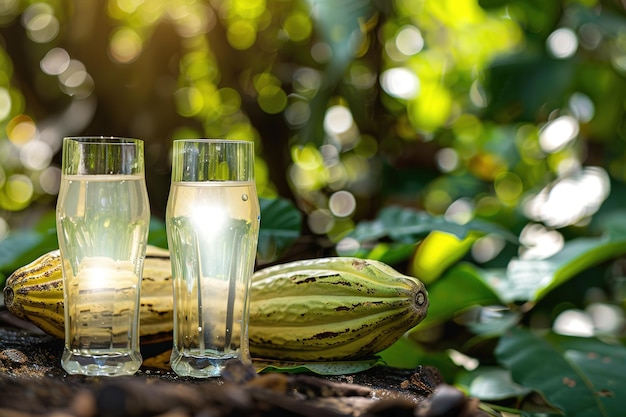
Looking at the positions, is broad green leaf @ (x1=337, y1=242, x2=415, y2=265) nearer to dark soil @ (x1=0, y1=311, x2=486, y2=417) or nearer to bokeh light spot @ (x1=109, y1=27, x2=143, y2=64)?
dark soil @ (x1=0, y1=311, x2=486, y2=417)

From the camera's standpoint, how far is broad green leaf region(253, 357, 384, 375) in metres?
0.55

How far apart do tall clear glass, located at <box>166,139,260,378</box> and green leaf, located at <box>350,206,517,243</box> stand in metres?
0.32

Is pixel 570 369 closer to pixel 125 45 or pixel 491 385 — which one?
pixel 491 385

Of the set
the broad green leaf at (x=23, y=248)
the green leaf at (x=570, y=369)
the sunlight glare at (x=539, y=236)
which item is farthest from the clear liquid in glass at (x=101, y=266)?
the sunlight glare at (x=539, y=236)

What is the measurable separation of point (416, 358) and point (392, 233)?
0.47 feet

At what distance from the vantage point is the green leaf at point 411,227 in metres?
0.81

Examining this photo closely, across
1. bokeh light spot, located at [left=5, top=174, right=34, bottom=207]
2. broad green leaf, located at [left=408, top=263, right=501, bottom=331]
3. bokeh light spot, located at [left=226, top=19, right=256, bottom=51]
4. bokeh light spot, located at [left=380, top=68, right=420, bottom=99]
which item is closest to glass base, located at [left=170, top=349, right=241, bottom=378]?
broad green leaf, located at [left=408, top=263, right=501, bottom=331]

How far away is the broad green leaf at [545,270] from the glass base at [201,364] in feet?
1.48

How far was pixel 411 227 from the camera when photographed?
0.87m

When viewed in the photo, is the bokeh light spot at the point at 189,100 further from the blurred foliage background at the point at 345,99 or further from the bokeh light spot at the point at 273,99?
the bokeh light spot at the point at 273,99

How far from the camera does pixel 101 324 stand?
0.50m

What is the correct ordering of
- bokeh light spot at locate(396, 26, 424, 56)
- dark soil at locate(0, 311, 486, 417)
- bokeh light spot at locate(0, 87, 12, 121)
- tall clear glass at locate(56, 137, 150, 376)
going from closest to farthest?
dark soil at locate(0, 311, 486, 417), tall clear glass at locate(56, 137, 150, 376), bokeh light spot at locate(396, 26, 424, 56), bokeh light spot at locate(0, 87, 12, 121)

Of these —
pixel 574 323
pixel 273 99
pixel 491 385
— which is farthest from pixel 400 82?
pixel 491 385

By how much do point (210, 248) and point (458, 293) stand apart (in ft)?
1.47
